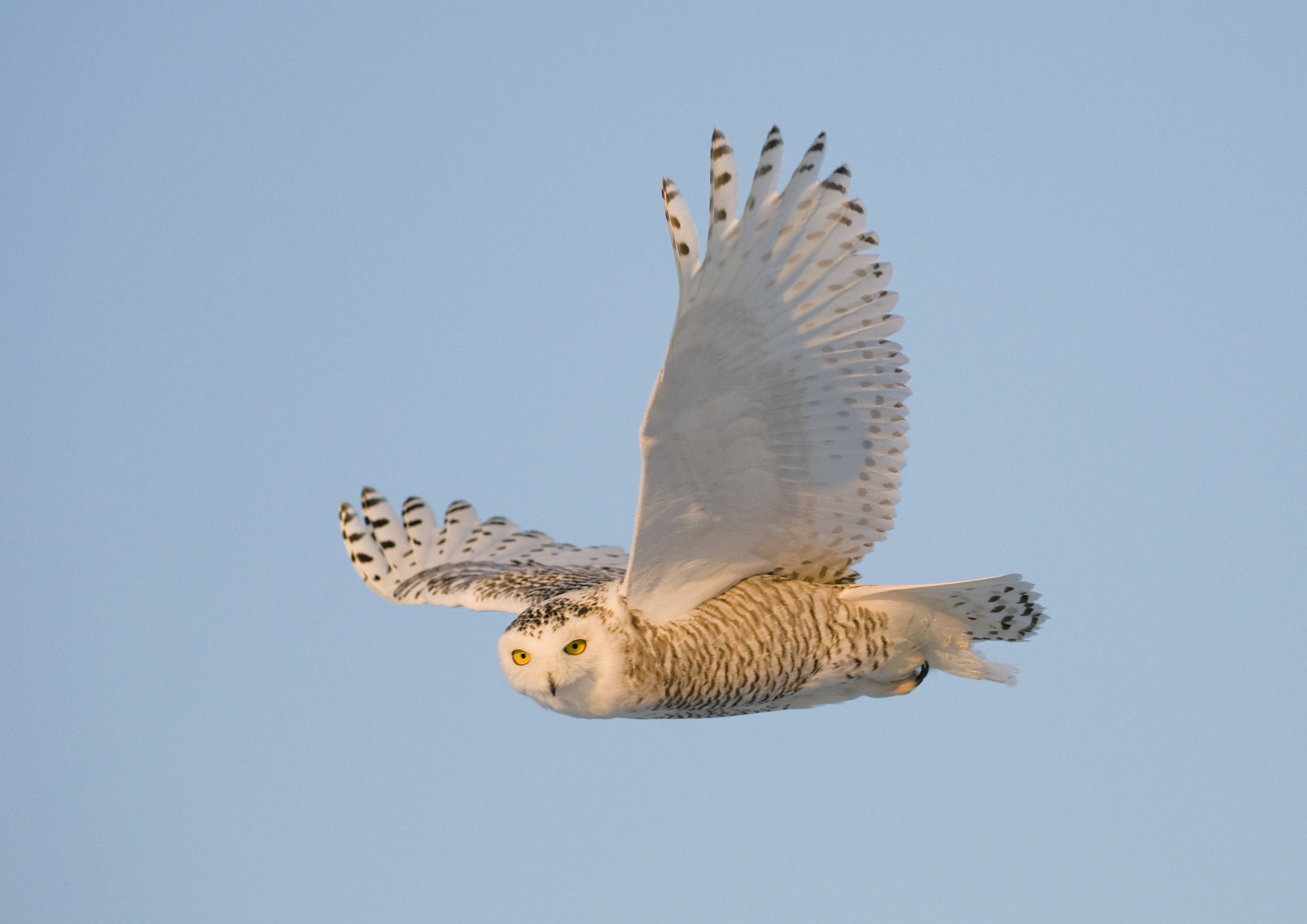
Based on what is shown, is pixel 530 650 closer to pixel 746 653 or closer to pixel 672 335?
pixel 746 653

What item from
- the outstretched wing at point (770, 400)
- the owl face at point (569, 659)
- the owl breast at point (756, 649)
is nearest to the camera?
the outstretched wing at point (770, 400)

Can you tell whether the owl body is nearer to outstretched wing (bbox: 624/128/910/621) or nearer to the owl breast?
the owl breast

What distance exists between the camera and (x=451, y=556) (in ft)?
31.5

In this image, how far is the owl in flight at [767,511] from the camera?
580 centimetres

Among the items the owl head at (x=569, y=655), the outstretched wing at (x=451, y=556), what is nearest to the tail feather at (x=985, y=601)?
the owl head at (x=569, y=655)

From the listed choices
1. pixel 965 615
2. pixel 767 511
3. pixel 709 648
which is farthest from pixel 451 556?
pixel 965 615

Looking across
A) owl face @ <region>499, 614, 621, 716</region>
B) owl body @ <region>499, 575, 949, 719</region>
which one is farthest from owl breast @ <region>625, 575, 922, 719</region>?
owl face @ <region>499, 614, 621, 716</region>

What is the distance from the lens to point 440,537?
971 cm

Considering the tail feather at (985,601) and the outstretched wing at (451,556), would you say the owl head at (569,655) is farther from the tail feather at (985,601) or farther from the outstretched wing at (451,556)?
the outstretched wing at (451,556)

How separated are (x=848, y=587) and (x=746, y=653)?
0.60 metres

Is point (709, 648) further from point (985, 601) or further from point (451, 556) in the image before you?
point (451, 556)

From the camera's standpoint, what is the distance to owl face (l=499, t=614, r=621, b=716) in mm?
6645

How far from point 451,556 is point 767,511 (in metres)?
3.40

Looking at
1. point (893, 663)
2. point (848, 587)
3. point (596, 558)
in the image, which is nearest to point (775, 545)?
point (848, 587)
